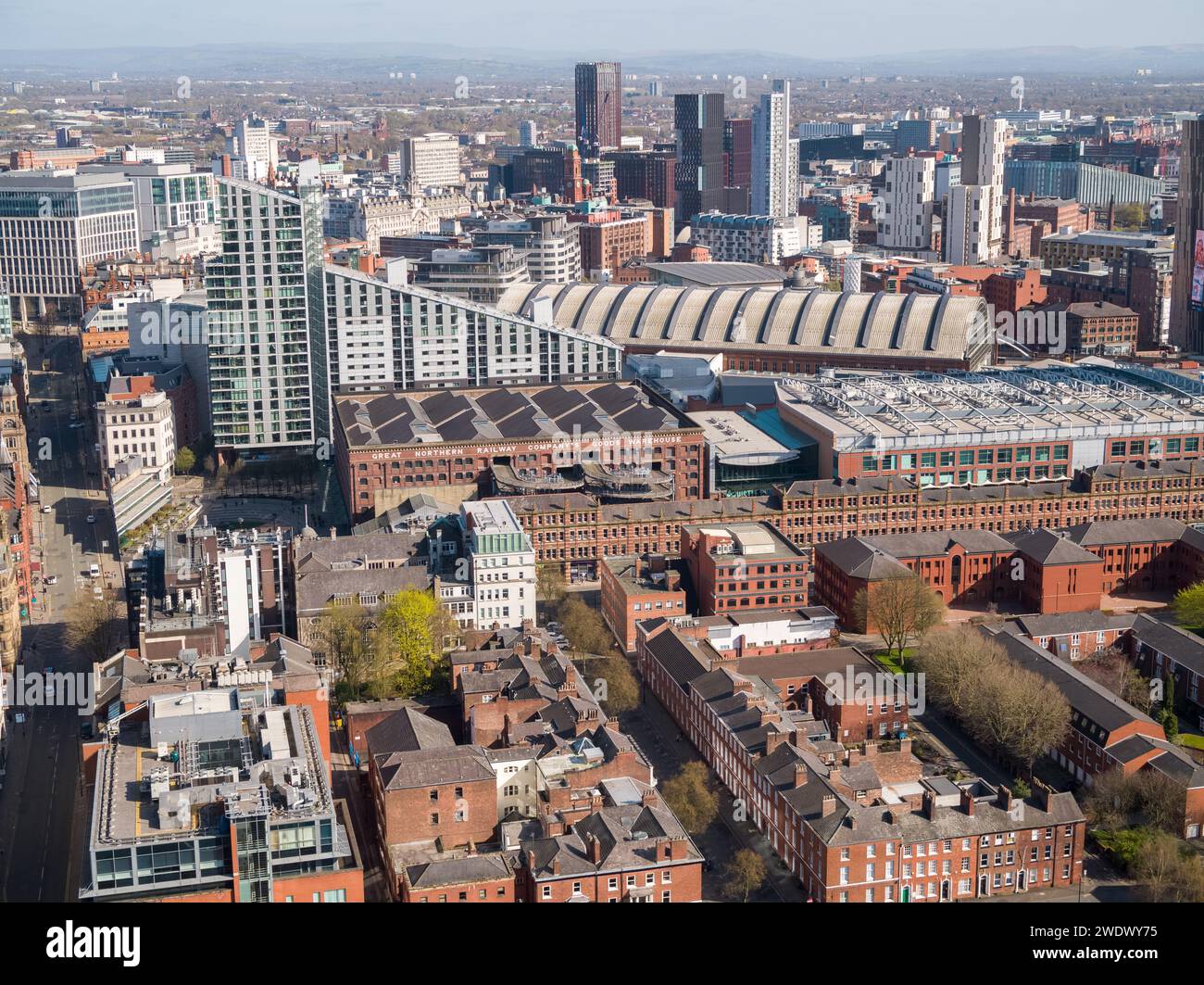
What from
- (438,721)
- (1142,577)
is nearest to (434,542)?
(438,721)

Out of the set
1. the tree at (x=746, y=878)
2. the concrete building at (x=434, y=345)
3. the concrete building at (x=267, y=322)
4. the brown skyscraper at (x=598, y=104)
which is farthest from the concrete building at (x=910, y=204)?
the tree at (x=746, y=878)

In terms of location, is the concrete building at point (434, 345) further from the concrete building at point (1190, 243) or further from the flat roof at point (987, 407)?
the concrete building at point (1190, 243)

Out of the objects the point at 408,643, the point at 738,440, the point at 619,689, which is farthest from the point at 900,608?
the point at 738,440

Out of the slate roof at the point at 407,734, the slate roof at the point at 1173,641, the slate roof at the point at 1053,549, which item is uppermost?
the slate roof at the point at 1053,549

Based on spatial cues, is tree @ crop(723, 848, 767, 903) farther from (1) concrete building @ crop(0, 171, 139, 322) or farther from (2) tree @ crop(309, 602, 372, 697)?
(1) concrete building @ crop(0, 171, 139, 322)

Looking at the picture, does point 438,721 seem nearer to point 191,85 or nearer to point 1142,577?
point 1142,577

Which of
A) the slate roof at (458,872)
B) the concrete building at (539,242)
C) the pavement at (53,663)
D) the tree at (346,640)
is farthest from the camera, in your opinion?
the concrete building at (539,242)
